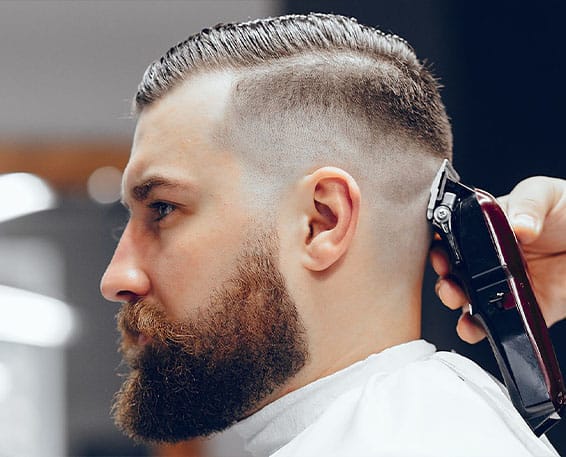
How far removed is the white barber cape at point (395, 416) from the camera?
92cm

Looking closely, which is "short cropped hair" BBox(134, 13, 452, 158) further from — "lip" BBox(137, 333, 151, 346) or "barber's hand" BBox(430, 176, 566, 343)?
"lip" BBox(137, 333, 151, 346)

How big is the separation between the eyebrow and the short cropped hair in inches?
5.4

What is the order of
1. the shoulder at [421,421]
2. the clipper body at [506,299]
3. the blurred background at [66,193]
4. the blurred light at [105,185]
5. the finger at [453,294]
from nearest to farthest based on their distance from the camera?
the shoulder at [421,421] → the clipper body at [506,299] → the finger at [453,294] → the blurred background at [66,193] → the blurred light at [105,185]

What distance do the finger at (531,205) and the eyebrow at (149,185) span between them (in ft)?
1.47

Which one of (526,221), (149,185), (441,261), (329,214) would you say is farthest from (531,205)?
(149,185)

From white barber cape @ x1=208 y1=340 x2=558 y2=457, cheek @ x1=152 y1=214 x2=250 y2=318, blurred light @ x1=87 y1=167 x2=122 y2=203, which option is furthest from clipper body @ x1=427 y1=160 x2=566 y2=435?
blurred light @ x1=87 y1=167 x2=122 y2=203

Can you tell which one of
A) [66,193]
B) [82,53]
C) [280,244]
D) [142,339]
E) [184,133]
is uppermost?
[82,53]

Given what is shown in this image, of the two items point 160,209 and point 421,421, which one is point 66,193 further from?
point 421,421

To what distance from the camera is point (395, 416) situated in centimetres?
96

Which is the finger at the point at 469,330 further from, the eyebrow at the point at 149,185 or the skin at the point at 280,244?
the eyebrow at the point at 149,185

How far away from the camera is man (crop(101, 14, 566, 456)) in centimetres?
112

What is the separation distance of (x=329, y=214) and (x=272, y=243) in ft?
0.28

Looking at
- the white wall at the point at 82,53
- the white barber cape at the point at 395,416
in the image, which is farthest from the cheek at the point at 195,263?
the white wall at the point at 82,53

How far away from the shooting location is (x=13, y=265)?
2.26 metres
